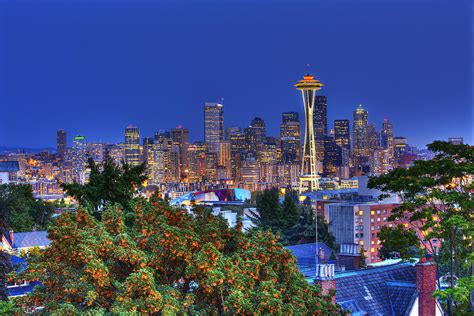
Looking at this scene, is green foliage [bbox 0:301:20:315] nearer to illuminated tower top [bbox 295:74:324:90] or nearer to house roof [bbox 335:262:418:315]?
house roof [bbox 335:262:418:315]

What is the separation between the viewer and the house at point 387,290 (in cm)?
2211

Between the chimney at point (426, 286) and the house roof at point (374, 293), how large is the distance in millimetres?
369

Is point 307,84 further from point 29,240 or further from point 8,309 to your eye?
point 8,309

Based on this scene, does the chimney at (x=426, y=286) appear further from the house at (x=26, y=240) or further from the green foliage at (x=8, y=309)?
the house at (x=26, y=240)

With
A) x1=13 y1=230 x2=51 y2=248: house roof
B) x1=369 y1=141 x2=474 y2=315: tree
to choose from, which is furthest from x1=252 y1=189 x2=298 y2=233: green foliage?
x1=369 y1=141 x2=474 y2=315: tree

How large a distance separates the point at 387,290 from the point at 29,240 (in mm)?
24633

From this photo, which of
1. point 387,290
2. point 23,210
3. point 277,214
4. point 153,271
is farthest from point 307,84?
point 153,271

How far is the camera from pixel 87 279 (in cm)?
1172

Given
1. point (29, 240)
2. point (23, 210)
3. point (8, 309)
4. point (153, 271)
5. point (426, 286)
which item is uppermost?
point (153, 271)

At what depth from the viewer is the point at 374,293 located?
23953mm

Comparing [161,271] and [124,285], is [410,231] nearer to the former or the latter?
[161,271]

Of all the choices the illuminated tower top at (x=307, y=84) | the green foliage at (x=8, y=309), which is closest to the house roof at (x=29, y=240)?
the green foliage at (x=8, y=309)

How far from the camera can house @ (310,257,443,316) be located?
22.1 meters

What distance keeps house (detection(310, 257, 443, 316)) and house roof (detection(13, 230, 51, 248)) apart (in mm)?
22377
